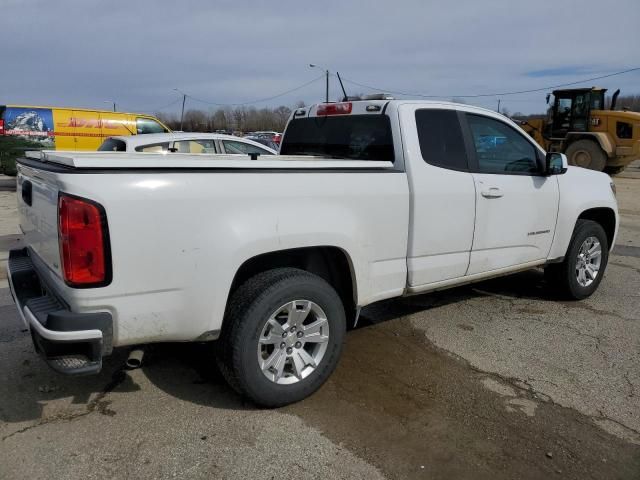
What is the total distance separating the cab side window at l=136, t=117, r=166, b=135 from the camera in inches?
605

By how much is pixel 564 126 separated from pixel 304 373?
63.1 ft

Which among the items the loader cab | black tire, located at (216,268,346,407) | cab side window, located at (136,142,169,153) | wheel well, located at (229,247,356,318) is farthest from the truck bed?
the loader cab

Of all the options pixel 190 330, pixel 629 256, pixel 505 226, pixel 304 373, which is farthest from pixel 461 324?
pixel 629 256

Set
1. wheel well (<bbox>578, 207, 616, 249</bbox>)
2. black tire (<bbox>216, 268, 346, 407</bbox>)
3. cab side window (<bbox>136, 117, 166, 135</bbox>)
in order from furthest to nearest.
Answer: cab side window (<bbox>136, 117, 166, 135</bbox>) < wheel well (<bbox>578, 207, 616, 249</bbox>) < black tire (<bbox>216, 268, 346, 407</bbox>)

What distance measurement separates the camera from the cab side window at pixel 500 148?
4.44m

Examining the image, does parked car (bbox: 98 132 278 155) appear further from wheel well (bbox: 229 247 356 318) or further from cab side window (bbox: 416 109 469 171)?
wheel well (bbox: 229 247 356 318)

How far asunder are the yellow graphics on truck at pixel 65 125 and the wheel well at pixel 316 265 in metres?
12.9

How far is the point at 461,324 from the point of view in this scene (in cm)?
488

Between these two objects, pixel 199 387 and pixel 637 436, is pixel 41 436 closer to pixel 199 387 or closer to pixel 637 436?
pixel 199 387

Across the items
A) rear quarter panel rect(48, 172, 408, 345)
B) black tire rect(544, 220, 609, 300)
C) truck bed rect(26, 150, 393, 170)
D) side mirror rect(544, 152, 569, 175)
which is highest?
truck bed rect(26, 150, 393, 170)

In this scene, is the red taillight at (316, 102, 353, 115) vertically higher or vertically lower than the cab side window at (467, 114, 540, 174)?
higher

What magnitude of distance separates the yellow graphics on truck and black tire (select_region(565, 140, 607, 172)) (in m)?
14.1

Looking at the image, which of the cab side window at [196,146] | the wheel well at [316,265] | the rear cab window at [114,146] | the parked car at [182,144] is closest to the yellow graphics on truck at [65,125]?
the rear cab window at [114,146]

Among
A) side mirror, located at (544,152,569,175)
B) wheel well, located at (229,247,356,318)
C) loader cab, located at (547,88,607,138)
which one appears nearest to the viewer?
wheel well, located at (229,247,356,318)
